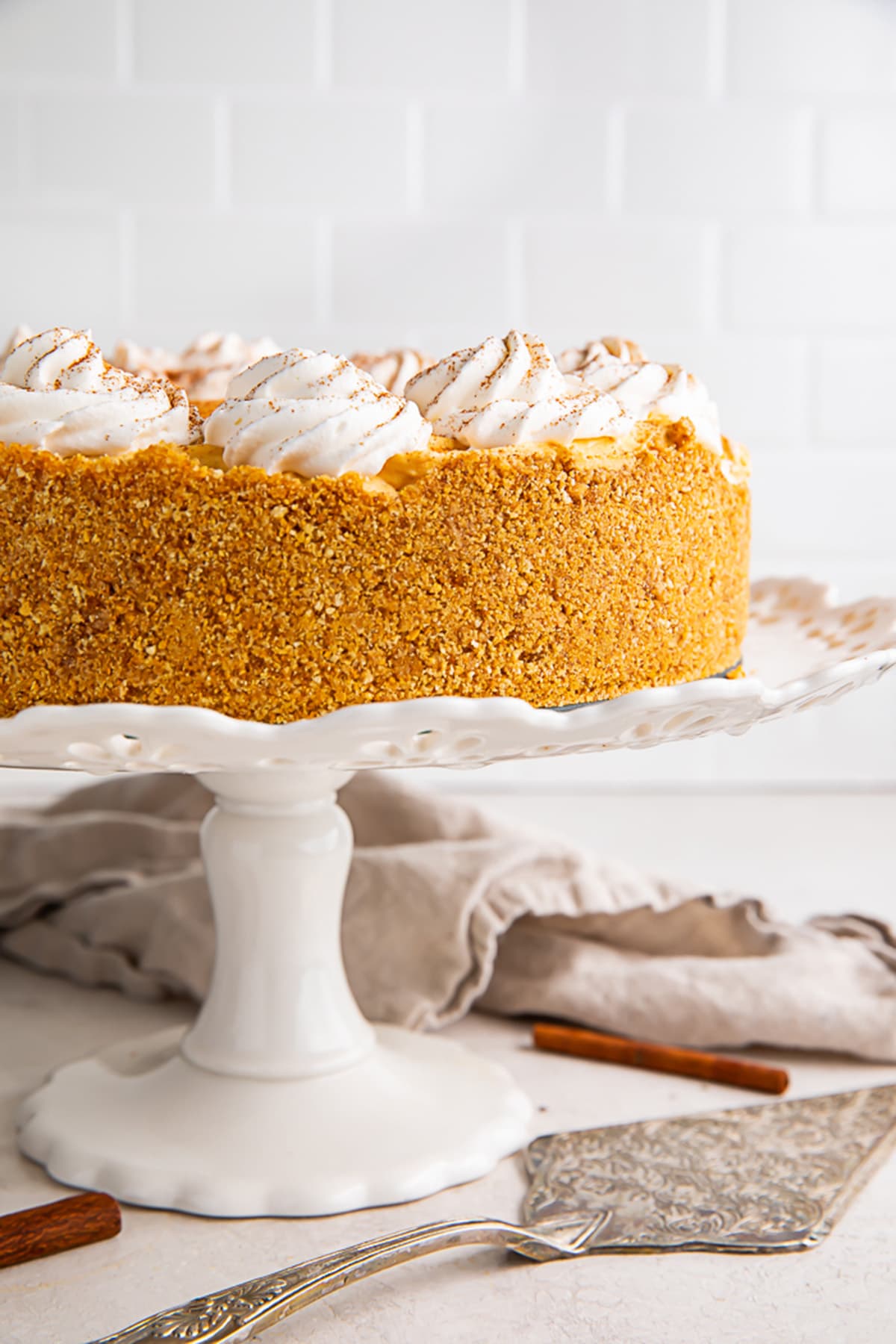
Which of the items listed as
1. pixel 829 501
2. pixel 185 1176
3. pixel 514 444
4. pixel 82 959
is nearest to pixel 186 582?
pixel 514 444

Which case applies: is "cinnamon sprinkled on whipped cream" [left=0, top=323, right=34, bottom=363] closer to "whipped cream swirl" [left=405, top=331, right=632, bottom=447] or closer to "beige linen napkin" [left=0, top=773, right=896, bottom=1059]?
"whipped cream swirl" [left=405, top=331, right=632, bottom=447]

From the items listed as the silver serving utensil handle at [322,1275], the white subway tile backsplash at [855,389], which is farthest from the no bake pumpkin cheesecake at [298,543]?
the white subway tile backsplash at [855,389]

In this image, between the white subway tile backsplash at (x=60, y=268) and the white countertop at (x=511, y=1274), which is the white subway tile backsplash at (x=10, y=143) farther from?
the white countertop at (x=511, y=1274)

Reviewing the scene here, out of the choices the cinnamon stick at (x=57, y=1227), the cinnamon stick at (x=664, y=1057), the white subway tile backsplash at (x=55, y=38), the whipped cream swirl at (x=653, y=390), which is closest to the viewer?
the cinnamon stick at (x=57, y=1227)

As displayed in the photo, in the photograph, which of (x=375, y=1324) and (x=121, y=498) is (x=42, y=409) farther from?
(x=375, y=1324)

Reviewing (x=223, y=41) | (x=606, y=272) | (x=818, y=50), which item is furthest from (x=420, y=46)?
(x=818, y=50)

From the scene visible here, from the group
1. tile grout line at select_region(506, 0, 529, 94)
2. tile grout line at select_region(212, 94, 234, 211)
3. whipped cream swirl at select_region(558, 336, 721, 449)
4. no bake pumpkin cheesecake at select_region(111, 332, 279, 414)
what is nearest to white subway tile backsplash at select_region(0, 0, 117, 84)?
tile grout line at select_region(212, 94, 234, 211)
